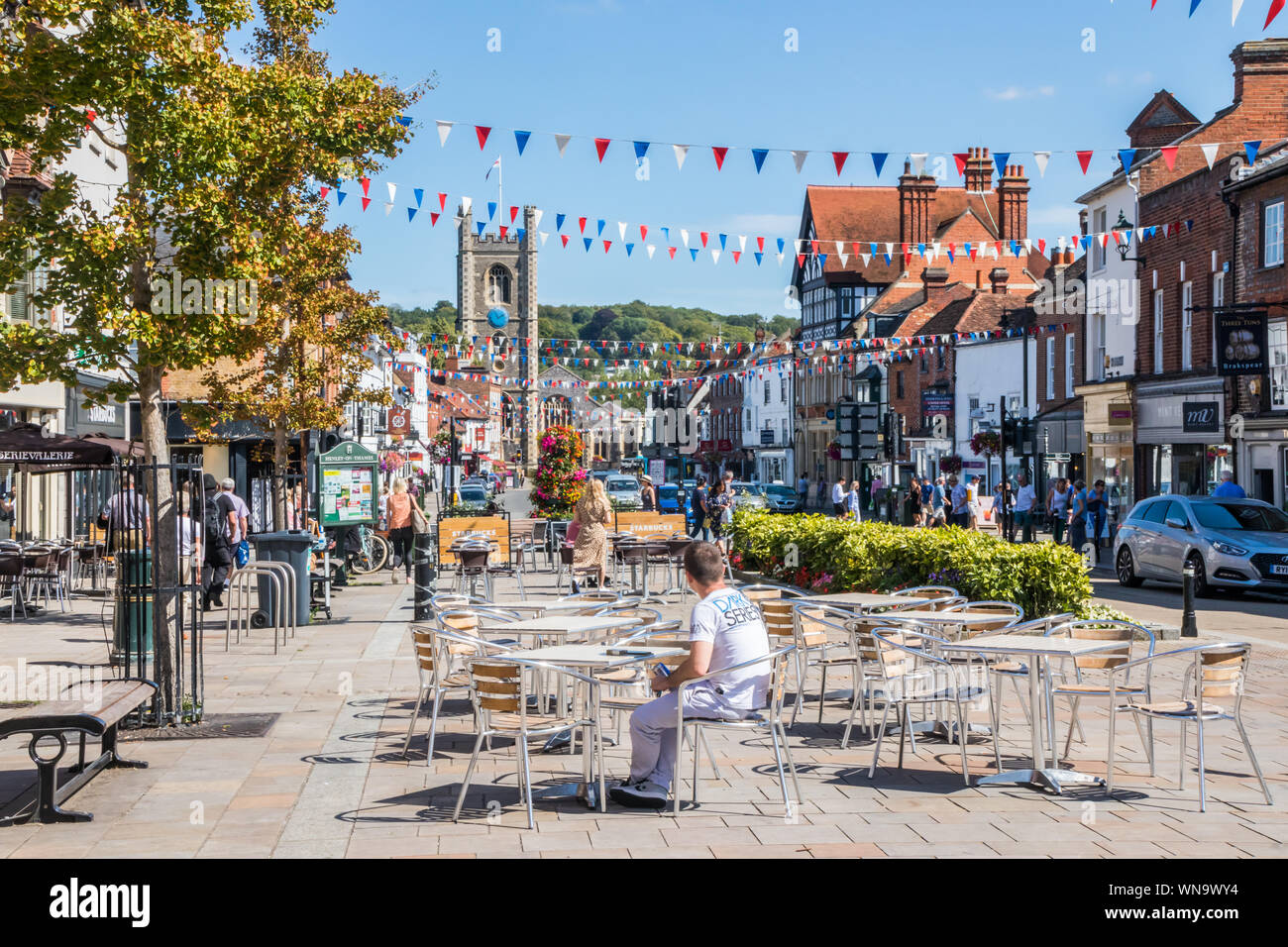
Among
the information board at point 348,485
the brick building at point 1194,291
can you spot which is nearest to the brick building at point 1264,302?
the brick building at point 1194,291

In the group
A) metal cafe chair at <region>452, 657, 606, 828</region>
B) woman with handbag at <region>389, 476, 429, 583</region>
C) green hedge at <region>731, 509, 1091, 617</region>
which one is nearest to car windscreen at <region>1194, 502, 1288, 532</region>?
green hedge at <region>731, 509, 1091, 617</region>

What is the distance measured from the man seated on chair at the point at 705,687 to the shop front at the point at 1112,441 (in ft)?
104

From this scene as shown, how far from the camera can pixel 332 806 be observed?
7.46m

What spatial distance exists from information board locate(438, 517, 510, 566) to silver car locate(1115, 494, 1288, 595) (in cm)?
1044

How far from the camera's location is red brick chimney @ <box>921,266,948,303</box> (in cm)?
6606

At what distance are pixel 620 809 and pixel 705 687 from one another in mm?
788

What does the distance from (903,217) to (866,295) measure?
18.1ft

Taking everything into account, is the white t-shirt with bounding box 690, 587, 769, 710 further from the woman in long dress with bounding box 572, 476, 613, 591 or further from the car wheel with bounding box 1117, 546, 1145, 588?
the car wheel with bounding box 1117, 546, 1145, 588

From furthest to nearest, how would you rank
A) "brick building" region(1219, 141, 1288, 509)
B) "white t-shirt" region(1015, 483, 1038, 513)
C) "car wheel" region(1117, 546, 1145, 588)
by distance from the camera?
"white t-shirt" region(1015, 483, 1038, 513) < "brick building" region(1219, 141, 1288, 509) < "car wheel" region(1117, 546, 1145, 588)

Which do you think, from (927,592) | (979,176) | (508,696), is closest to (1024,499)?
(927,592)

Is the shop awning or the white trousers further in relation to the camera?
the shop awning

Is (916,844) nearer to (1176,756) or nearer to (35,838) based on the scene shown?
(1176,756)

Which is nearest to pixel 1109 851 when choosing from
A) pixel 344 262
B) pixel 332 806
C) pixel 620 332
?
pixel 332 806

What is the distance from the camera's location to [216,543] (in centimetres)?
1798
